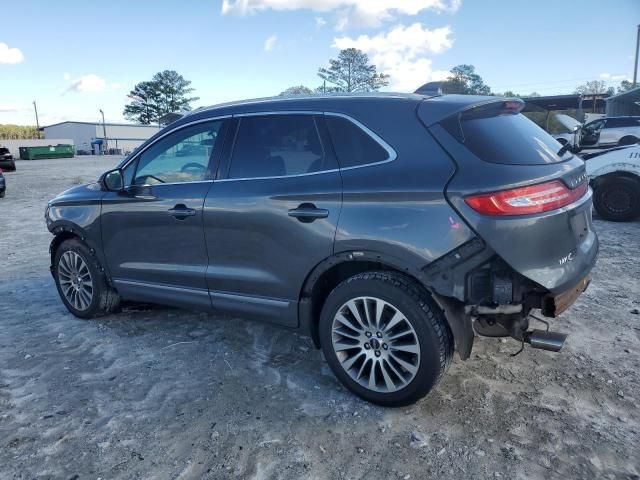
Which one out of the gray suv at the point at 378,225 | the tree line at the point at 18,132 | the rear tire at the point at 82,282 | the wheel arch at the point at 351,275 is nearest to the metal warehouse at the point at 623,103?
the gray suv at the point at 378,225

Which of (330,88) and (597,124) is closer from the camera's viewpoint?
(597,124)

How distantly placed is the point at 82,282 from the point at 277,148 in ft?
8.10

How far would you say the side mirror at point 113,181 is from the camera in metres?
4.17

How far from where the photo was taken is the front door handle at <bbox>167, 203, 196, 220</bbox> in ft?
11.9

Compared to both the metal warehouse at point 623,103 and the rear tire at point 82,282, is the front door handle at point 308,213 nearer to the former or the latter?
the rear tire at point 82,282

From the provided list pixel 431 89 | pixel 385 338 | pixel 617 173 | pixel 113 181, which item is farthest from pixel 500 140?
pixel 617 173

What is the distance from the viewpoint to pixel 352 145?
119 inches

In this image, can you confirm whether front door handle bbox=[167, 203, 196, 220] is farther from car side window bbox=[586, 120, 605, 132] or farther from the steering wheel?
car side window bbox=[586, 120, 605, 132]

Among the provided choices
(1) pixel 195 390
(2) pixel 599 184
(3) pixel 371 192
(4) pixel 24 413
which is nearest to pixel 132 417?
(1) pixel 195 390

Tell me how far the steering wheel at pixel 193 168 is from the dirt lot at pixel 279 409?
1.41 m

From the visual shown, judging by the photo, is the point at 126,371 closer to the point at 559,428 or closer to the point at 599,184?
the point at 559,428

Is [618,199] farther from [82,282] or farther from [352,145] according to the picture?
[82,282]

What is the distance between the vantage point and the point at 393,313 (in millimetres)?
2906

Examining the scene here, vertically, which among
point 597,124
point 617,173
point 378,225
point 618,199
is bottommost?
point 618,199
